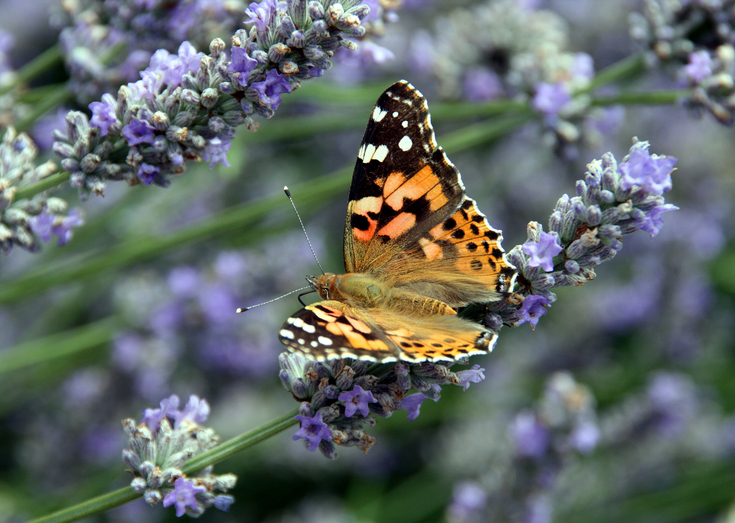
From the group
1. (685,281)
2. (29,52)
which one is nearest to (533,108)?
(685,281)

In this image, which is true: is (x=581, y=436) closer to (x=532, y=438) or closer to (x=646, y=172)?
(x=532, y=438)

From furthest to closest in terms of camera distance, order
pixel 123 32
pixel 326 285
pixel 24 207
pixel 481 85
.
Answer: pixel 481 85
pixel 326 285
pixel 123 32
pixel 24 207

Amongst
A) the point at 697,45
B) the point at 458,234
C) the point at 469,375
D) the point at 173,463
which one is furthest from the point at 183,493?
the point at 697,45

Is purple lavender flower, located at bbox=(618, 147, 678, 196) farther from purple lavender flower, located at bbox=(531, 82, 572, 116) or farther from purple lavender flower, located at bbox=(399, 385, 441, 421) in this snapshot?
purple lavender flower, located at bbox=(531, 82, 572, 116)

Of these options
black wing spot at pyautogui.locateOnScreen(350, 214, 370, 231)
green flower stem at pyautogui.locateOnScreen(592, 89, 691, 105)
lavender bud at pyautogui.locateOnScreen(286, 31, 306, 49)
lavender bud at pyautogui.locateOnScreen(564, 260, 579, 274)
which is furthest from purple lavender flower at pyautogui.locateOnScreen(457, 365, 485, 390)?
green flower stem at pyautogui.locateOnScreen(592, 89, 691, 105)

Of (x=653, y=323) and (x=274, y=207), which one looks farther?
(x=653, y=323)

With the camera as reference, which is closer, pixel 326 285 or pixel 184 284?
pixel 326 285

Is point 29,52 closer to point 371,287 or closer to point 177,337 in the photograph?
point 177,337
